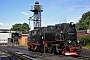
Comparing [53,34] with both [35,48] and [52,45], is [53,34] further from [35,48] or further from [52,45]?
[35,48]

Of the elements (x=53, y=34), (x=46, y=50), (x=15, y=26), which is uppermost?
(x=15, y=26)

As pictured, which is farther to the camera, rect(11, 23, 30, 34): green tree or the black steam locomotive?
rect(11, 23, 30, 34): green tree

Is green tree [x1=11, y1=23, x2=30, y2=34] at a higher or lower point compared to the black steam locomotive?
higher

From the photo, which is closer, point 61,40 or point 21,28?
point 61,40

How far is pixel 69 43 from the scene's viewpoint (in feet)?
73.5

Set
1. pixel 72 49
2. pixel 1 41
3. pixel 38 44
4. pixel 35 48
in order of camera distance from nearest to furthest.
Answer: pixel 72 49, pixel 38 44, pixel 35 48, pixel 1 41

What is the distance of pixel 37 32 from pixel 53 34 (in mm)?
5794

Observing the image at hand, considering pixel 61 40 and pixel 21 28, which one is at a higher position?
pixel 21 28

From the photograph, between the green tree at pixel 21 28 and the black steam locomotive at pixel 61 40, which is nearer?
the black steam locomotive at pixel 61 40

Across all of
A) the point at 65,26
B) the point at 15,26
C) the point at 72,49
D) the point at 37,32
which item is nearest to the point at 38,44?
the point at 37,32

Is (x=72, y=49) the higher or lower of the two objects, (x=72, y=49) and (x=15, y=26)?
the lower

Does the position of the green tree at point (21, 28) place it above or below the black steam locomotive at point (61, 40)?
above

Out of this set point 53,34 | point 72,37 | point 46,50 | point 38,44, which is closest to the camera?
point 72,37

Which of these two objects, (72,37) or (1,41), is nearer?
(72,37)
